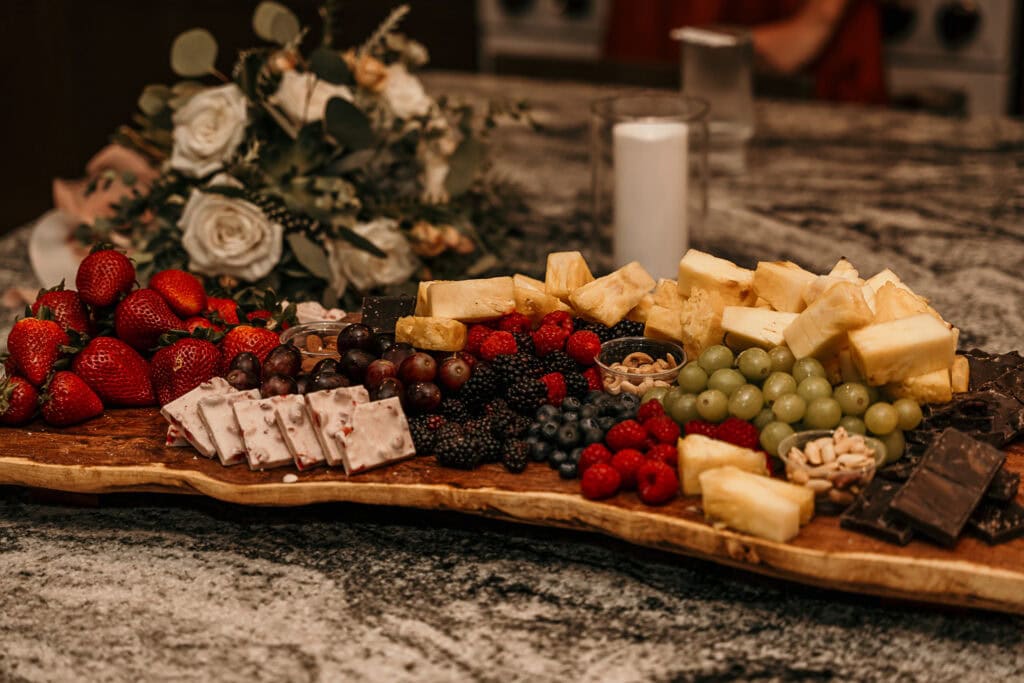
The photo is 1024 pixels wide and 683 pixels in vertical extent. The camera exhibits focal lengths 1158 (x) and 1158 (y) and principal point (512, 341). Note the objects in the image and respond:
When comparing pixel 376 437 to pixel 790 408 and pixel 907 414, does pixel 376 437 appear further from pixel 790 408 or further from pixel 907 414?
pixel 907 414

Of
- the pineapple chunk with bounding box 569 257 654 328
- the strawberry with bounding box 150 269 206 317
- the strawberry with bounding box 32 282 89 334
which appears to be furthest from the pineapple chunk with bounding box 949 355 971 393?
the strawberry with bounding box 32 282 89 334

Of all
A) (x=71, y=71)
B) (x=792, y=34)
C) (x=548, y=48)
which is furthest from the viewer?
(x=548, y=48)

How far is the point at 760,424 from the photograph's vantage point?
49.6 inches

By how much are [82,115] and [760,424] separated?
6.85 feet

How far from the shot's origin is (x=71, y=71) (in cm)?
270

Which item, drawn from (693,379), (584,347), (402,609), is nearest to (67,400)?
(402,609)

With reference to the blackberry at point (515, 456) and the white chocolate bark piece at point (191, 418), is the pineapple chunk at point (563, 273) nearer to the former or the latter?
the blackberry at point (515, 456)

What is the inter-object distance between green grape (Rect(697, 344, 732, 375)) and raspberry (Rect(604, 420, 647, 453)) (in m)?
0.11

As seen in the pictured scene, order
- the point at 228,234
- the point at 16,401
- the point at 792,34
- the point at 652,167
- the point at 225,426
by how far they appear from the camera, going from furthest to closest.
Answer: the point at 792,34
the point at 652,167
the point at 228,234
the point at 16,401
the point at 225,426

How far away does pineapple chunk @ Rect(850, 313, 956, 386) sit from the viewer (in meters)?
1.22

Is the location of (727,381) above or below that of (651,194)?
below

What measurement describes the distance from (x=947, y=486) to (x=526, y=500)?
422 mm

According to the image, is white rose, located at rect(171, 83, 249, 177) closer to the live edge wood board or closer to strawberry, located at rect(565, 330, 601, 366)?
the live edge wood board

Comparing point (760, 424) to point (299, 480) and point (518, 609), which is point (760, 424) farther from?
point (299, 480)
